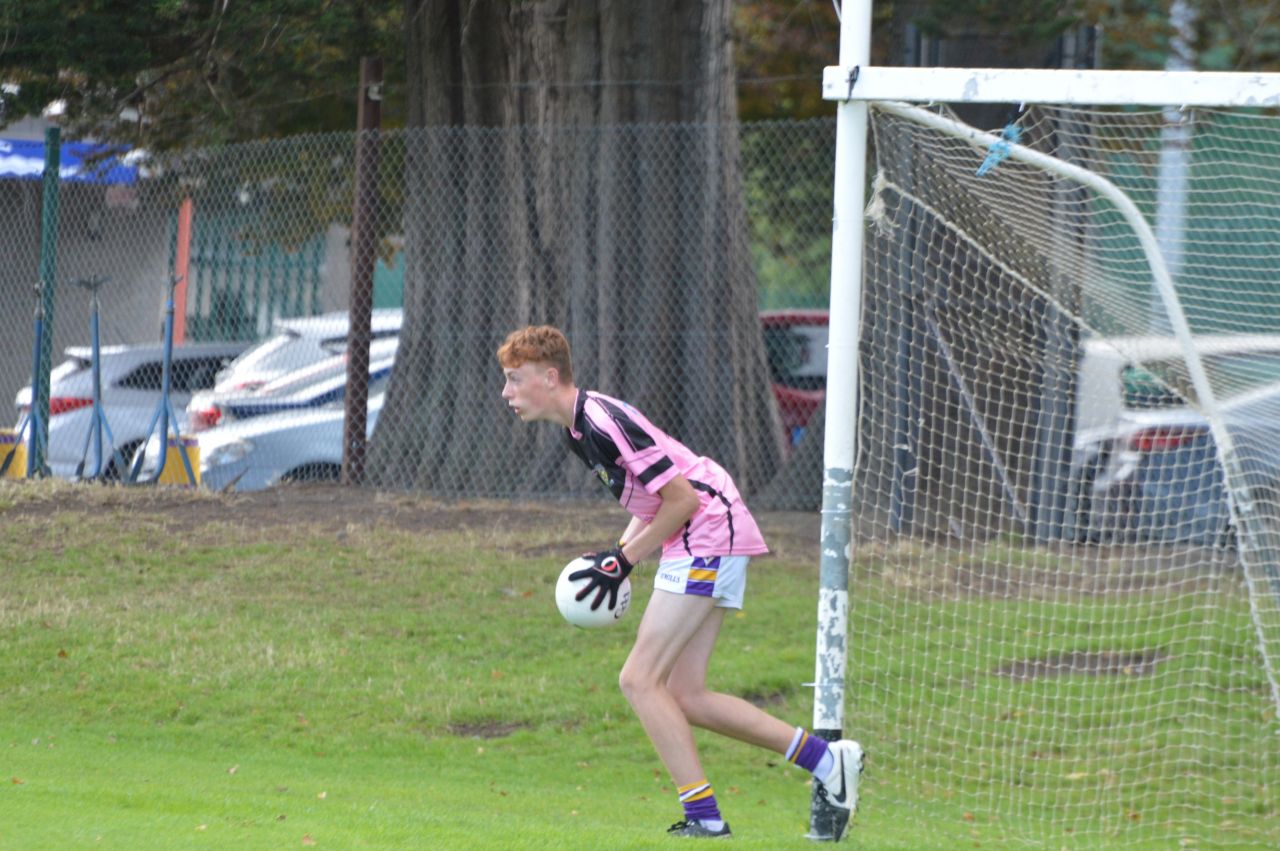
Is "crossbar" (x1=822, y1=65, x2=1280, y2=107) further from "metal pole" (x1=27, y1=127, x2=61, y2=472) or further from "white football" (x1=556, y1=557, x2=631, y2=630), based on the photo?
"metal pole" (x1=27, y1=127, x2=61, y2=472)

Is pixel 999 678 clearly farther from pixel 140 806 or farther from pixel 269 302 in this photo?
pixel 269 302

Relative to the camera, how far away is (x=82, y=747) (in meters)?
7.41

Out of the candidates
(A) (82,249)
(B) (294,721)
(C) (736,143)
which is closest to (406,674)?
(B) (294,721)

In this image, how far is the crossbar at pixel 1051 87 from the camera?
5.80 meters

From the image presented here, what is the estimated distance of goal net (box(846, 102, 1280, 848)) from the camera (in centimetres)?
768

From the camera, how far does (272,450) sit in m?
13.0

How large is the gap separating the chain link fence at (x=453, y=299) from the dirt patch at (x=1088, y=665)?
11.3 feet

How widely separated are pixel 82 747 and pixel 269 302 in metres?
5.97

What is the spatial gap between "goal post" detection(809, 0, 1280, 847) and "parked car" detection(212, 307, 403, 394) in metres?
4.24

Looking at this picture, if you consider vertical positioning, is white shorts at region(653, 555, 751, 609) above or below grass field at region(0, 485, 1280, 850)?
above

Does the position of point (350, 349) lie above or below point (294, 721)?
above

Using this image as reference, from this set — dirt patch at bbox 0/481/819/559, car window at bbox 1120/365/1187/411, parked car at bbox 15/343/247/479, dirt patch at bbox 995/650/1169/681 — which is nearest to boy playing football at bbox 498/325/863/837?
dirt patch at bbox 995/650/1169/681

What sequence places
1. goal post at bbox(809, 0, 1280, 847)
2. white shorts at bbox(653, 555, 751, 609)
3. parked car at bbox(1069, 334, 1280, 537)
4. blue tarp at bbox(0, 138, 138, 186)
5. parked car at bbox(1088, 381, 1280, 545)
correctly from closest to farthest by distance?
white shorts at bbox(653, 555, 751, 609)
goal post at bbox(809, 0, 1280, 847)
parked car at bbox(1069, 334, 1280, 537)
parked car at bbox(1088, 381, 1280, 545)
blue tarp at bbox(0, 138, 138, 186)

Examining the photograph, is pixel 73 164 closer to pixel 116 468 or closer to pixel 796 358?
pixel 116 468
